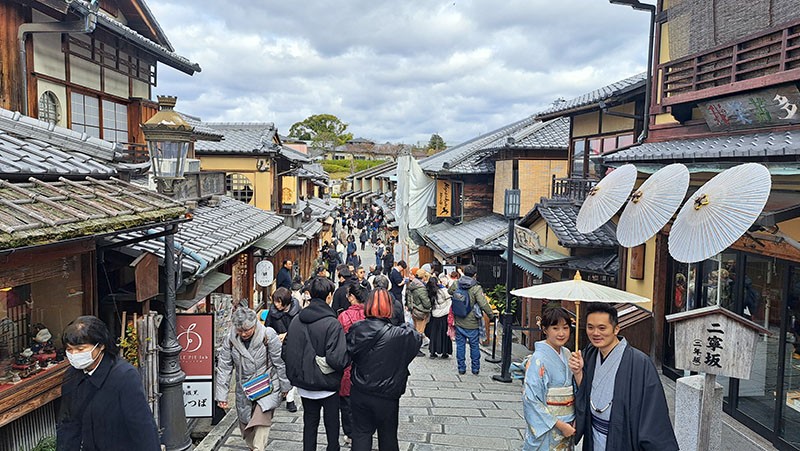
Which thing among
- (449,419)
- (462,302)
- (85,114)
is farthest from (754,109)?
(85,114)

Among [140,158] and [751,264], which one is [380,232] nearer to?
[140,158]

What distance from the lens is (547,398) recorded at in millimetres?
4895

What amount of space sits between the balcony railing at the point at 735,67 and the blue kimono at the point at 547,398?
5319 mm

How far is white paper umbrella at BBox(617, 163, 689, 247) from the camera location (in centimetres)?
611

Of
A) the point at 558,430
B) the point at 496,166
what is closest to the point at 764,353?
the point at 558,430

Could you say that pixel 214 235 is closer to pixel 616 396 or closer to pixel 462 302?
pixel 462 302

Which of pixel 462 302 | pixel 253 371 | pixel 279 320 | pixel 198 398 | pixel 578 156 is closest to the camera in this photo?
A: pixel 253 371

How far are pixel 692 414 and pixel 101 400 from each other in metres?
5.29

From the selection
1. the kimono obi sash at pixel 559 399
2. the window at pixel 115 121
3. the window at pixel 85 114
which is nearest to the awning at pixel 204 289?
the window at pixel 85 114

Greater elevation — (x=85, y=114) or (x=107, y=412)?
(x=85, y=114)

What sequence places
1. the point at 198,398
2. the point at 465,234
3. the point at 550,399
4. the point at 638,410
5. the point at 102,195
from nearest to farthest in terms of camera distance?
the point at 638,410 → the point at 550,399 → the point at 102,195 → the point at 198,398 → the point at 465,234

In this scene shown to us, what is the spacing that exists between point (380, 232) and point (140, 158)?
130ft

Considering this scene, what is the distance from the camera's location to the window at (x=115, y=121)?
1273 centimetres

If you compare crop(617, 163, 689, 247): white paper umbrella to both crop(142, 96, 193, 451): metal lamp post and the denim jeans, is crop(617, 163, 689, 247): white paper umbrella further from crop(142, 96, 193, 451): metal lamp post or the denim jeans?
crop(142, 96, 193, 451): metal lamp post
